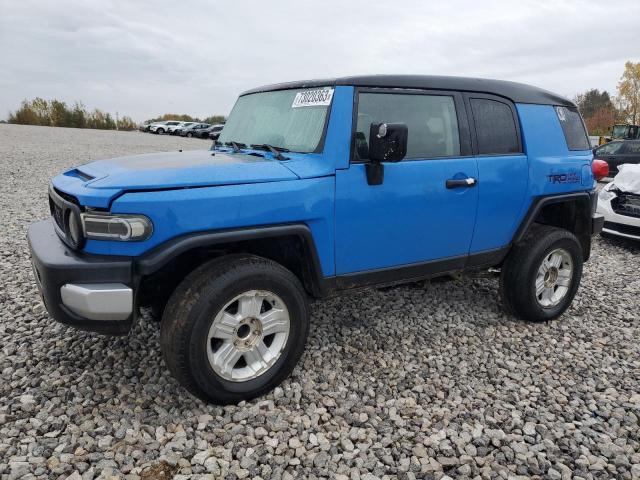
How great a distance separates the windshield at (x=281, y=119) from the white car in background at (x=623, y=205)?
5.48 m

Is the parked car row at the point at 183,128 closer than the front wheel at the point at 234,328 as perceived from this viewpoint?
No

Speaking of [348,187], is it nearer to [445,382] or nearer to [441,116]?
[441,116]

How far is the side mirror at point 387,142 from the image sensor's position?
273cm

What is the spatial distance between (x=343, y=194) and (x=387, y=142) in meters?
0.40

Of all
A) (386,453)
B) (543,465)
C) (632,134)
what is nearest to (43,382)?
(386,453)

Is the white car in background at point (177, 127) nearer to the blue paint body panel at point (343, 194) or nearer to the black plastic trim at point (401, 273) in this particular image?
the blue paint body panel at point (343, 194)

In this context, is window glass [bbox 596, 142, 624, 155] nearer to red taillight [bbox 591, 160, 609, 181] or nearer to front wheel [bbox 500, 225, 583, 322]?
red taillight [bbox 591, 160, 609, 181]

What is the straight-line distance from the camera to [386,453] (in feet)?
8.27

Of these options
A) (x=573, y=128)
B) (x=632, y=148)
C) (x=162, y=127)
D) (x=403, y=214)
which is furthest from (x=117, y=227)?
(x=162, y=127)

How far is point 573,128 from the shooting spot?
13.5ft

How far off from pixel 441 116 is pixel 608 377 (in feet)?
7.07

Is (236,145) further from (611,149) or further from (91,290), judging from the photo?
(611,149)

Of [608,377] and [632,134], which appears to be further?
[632,134]

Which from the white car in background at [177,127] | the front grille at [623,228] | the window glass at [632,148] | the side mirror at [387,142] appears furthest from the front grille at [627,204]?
the white car in background at [177,127]
